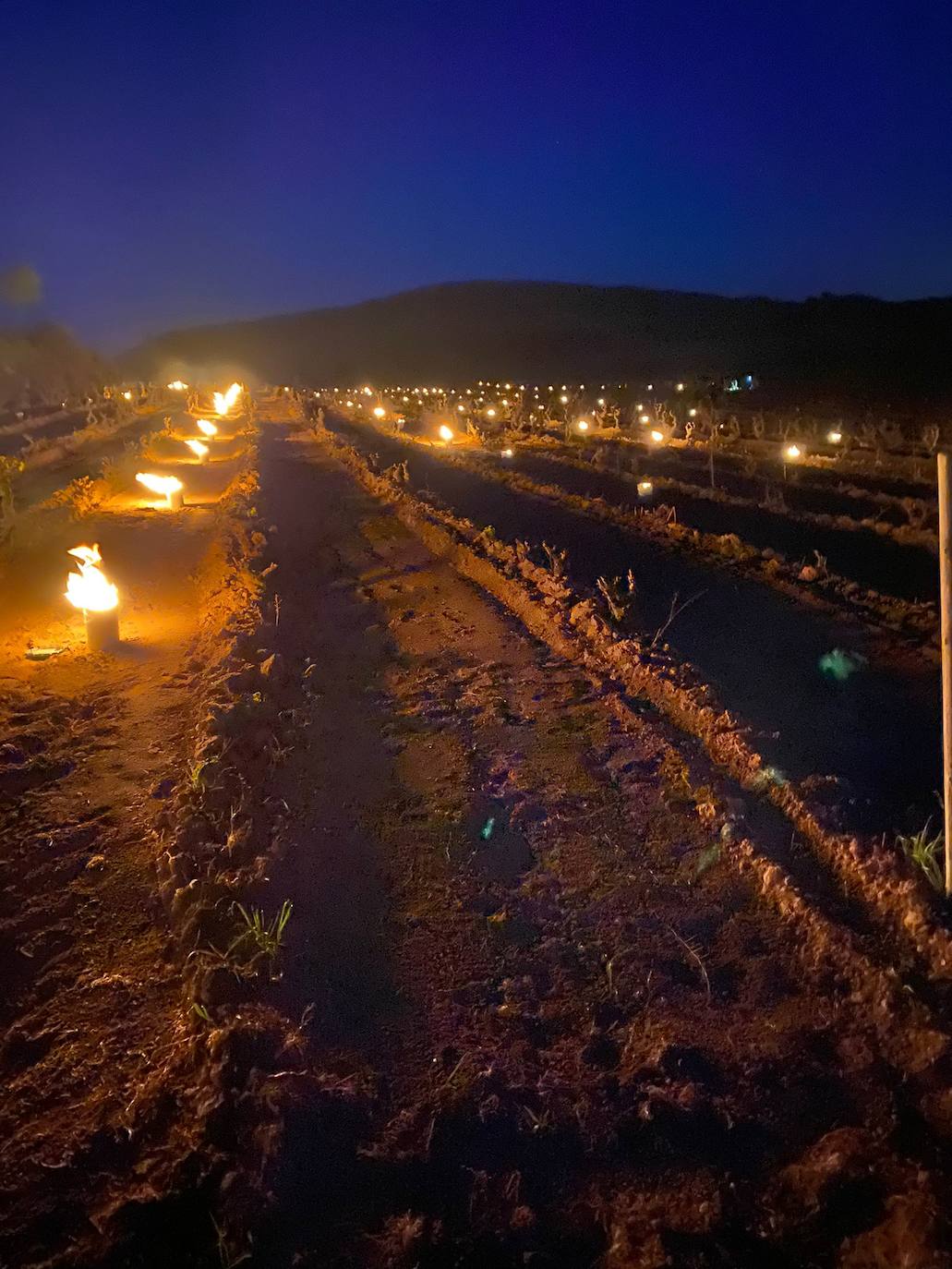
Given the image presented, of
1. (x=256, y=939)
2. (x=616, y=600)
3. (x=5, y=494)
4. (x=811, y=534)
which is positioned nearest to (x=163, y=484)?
(x=5, y=494)

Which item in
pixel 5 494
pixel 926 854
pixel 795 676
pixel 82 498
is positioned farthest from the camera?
pixel 82 498

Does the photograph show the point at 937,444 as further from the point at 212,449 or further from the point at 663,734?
the point at 212,449

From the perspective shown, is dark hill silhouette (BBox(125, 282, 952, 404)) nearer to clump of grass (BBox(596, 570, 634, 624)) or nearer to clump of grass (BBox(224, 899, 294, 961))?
clump of grass (BBox(596, 570, 634, 624))

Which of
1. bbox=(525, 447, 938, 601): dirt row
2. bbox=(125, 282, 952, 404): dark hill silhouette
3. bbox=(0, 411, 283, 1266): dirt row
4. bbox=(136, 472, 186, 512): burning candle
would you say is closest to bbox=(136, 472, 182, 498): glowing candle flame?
bbox=(136, 472, 186, 512): burning candle

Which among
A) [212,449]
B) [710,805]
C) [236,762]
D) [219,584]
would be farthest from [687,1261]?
[212,449]

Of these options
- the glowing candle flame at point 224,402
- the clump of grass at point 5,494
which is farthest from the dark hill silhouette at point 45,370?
the clump of grass at point 5,494

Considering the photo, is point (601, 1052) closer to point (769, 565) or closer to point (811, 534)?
point (769, 565)
